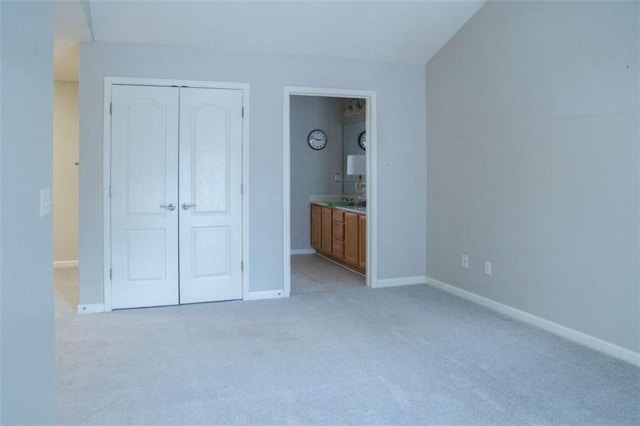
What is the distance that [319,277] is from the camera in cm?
576

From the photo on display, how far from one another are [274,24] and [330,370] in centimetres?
296

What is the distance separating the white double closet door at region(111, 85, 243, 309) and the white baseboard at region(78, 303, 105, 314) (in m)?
0.11

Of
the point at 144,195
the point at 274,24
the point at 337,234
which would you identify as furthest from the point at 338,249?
the point at 274,24

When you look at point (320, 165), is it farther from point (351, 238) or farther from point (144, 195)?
point (144, 195)

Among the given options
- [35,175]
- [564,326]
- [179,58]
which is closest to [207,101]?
[179,58]

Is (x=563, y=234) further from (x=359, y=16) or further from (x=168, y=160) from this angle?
(x=168, y=160)

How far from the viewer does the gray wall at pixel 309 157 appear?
7.73 metres

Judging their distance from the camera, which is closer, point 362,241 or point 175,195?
point 175,195

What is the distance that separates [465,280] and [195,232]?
2658 mm

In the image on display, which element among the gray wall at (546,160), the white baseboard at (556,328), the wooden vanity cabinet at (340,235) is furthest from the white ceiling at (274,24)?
the white baseboard at (556,328)

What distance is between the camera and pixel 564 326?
11.6 ft

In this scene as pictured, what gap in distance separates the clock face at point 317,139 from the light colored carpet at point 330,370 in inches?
159

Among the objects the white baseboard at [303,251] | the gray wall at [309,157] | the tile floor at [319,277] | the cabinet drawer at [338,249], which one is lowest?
the tile floor at [319,277]

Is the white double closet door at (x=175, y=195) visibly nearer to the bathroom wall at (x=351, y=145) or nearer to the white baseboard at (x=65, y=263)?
the white baseboard at (x=65, y=263)
